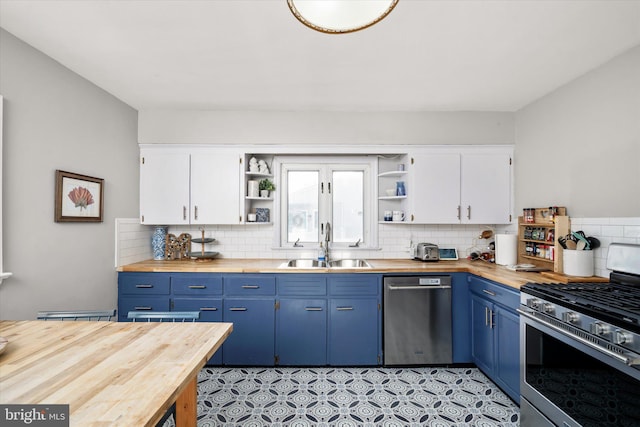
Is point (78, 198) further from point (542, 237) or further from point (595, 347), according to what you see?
point (542, 237)

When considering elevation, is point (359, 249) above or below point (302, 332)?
above

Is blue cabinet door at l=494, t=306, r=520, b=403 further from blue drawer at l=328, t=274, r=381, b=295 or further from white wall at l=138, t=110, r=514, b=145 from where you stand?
white wall at l=138, t=110, r=514, b=145

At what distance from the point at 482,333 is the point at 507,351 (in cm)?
35

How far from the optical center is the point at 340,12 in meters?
1.10

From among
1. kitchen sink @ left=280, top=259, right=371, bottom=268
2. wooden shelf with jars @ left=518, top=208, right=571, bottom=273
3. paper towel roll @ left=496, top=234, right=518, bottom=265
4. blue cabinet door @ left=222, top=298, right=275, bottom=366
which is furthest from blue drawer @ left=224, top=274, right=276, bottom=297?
wooden shelf with jars @ left=518, top=208, right=571, bottom=273

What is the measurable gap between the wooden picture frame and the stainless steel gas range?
330cm

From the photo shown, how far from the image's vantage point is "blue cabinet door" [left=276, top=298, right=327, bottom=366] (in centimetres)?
286

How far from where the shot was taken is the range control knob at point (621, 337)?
1.34m

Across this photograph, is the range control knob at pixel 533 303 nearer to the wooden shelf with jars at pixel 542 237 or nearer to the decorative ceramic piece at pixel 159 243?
the wooden shelf with jars at pixel 542 237

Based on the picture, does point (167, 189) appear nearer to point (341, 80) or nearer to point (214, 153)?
point (214, 153)

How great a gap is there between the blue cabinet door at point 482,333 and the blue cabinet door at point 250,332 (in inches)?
72.2

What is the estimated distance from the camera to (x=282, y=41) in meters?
2.00

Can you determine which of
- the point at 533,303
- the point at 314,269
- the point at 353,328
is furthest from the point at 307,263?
the point at 533,303
